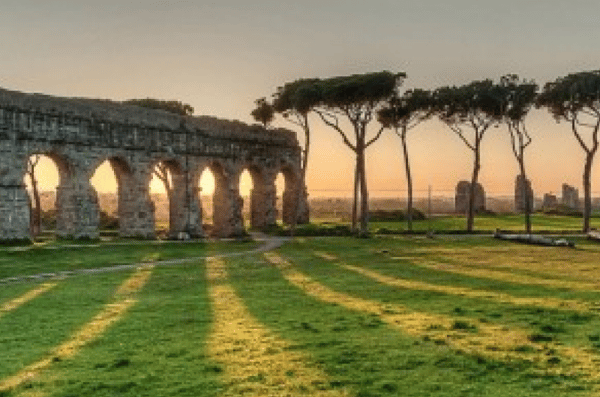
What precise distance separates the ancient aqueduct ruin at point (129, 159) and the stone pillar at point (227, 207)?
0.07 meters

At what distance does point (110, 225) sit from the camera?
184 feet

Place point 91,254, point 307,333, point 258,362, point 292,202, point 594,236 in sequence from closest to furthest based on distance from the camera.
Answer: point 258,362 → point 307,333 → point 91,254 → point 594,236 → point 292,202

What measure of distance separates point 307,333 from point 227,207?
41.4 metres

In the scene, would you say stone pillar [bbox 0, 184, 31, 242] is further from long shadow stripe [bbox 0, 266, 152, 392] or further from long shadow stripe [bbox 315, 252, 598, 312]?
long shadow stripe [bbox 315, 252, 598, 312]

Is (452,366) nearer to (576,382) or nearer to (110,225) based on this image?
(576,382)

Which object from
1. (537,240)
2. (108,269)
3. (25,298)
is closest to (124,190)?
(108,269)

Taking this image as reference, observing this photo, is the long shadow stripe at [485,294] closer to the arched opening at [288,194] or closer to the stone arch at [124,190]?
the stone arch at [124,190]

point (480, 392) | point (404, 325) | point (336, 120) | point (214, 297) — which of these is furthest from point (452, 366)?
point (336, 120)

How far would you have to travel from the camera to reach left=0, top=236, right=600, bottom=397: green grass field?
30.2 feet

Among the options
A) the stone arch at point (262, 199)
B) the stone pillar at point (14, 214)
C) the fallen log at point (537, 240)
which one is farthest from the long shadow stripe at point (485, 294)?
the stone arch at point (262, 199)

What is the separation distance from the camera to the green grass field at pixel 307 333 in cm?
920

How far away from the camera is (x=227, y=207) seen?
2103 inches

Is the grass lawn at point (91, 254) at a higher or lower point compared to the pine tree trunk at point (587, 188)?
lower

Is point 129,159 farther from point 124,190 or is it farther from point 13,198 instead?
point 13,198
